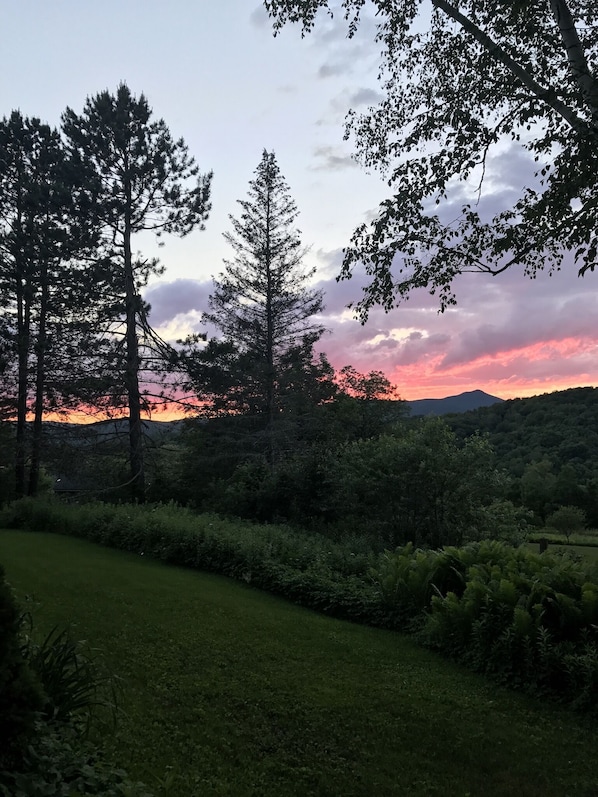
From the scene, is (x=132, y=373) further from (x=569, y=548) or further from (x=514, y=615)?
(x=514, y=615)

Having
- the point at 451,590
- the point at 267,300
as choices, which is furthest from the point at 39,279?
the point at 451,590

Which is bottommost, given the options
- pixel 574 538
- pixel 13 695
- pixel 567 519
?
pixel 574 538

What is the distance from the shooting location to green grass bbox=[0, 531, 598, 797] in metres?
3.66

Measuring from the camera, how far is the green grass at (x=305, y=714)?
366 cm

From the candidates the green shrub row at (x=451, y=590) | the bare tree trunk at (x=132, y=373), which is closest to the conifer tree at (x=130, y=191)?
the bare tree trunk at (x=132, y=373)

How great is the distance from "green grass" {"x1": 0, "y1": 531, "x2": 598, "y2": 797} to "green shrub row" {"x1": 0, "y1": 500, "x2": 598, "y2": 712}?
35cm

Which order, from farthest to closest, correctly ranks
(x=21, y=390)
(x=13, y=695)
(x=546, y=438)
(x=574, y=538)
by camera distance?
(x=574, y=538) < (x=546, y=438) < (x=21, y=390) < (x=13, y=695)

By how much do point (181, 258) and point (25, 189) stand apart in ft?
25.9

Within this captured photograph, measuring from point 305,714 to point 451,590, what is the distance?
3527 mm

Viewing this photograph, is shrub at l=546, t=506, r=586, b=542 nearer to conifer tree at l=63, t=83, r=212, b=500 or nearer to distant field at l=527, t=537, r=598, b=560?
distant field at l=527, t=537, r=598, b=560

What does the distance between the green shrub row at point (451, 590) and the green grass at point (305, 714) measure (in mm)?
350

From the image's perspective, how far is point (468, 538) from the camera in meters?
12.7

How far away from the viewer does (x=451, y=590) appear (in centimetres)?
735

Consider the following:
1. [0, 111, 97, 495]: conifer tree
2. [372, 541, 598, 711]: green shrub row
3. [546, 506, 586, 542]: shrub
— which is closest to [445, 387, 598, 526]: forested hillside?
[546, 506, 586, 542]: shrub
